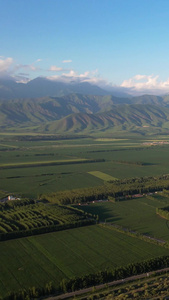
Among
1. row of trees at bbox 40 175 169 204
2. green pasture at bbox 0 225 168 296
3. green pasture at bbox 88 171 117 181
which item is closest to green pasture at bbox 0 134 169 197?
green pasture at bbox 88 171 117 181

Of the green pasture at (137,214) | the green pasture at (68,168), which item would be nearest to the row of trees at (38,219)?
the green pasture at (137,214)

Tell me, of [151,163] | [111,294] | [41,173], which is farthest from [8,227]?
[151,163]

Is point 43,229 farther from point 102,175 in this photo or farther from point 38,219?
point 102,175

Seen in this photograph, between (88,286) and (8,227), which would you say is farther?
(8,227)

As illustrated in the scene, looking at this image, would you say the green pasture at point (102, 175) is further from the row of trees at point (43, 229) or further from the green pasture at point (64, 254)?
the green pasture at point (64, 254)

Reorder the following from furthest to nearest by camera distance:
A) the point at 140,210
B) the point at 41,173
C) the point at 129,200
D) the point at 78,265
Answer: the point at 41,173, the point at 129,200, the point at 140,210, the point at 78,265

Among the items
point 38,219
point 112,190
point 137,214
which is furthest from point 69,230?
point 112,190

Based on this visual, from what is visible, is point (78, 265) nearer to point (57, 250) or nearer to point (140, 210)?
point (57, 250)
